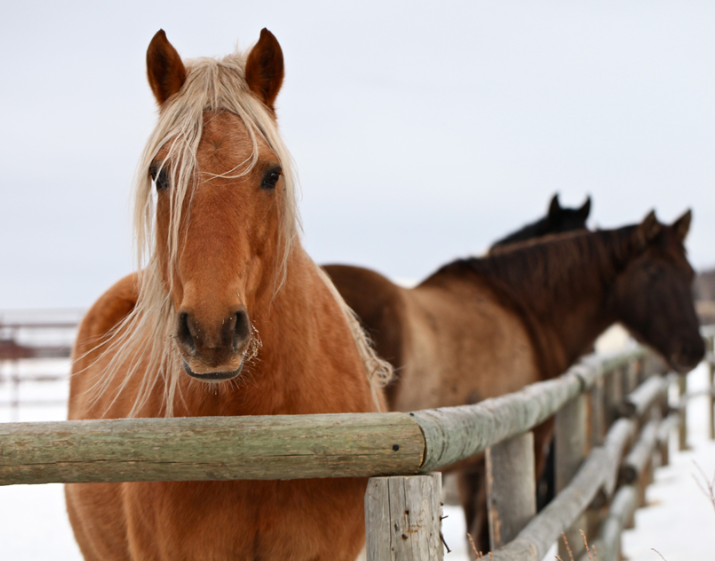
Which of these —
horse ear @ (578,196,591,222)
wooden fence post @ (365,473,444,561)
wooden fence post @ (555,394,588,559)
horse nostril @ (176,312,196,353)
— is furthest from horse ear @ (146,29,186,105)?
horse ear @ (578,196,591,222)

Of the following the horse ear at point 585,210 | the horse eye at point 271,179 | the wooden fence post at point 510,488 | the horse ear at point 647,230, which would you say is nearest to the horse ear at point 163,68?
the horse eye at point 271,179

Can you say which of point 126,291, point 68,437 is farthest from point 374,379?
point 126,291

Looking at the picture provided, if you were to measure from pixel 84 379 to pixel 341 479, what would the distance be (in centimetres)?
186

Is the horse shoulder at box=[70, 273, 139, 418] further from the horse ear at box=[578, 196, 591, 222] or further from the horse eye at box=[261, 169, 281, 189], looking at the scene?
the horse ear at box=[578, 196, 591, 222]

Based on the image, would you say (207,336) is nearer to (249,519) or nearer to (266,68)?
(249,519)

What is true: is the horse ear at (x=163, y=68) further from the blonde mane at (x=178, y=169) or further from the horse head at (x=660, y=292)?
the horse head at (x=660, y=292)

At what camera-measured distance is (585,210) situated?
18.7 ft

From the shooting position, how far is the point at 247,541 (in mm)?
1779

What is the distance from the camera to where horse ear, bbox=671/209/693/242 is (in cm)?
507

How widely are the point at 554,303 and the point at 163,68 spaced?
3815 millimetres

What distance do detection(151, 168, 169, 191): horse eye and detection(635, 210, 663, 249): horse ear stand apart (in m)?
4.10

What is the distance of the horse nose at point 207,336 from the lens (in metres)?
1.47

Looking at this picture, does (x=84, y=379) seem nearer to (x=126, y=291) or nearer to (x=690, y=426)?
(x=126, y=291)

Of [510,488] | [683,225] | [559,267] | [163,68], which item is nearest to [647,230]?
[683,225]
